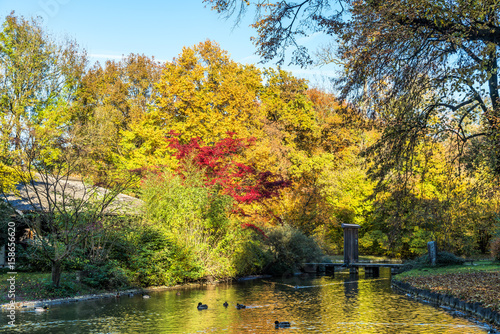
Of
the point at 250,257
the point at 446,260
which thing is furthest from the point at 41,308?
the point at 446,260

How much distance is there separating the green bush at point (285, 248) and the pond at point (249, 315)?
6255mm

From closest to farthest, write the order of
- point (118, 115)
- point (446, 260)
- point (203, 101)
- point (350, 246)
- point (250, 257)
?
point (250, 257) < point (446, 260) < point (350, 246) < point (203, 101) < point (118, 115)

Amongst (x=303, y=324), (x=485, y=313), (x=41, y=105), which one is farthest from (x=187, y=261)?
(x=41, y=105)

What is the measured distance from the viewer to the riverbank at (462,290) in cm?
1088

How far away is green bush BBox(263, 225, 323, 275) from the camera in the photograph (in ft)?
75.0

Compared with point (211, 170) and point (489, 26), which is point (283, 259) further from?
point (489, 26)

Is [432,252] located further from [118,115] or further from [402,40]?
[118,115]

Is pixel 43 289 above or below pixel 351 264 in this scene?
below

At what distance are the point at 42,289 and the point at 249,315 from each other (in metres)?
5.69

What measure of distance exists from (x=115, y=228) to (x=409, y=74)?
1081 cm

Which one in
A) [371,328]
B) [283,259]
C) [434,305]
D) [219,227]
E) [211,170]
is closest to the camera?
[371,328]

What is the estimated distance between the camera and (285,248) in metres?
23.1

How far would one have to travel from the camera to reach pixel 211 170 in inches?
830

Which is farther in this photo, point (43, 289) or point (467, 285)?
point (467, 285)
